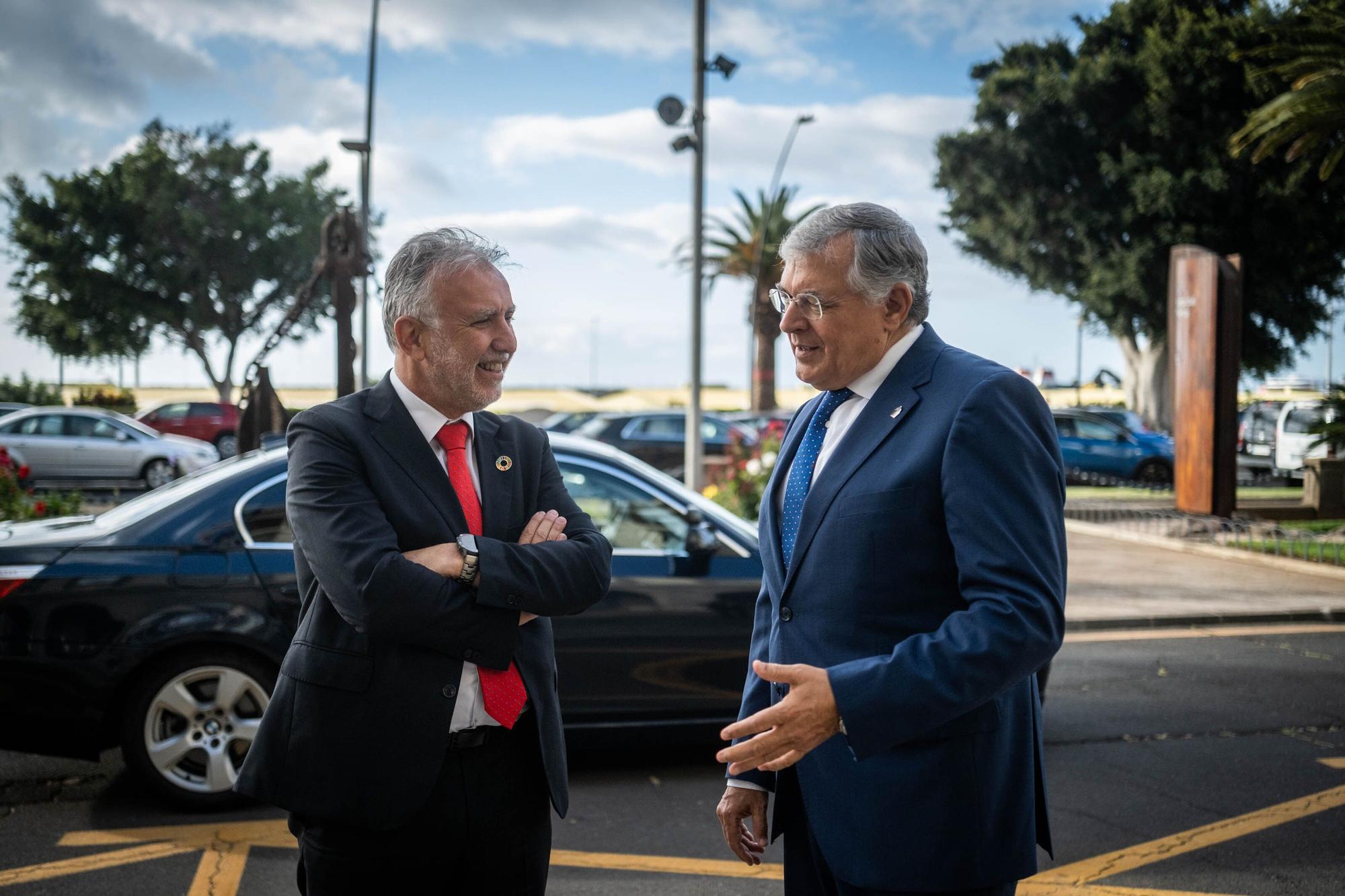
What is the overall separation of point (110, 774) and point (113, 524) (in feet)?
4.04

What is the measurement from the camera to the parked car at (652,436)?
20031 mm

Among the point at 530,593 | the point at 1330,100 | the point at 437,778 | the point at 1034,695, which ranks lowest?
the point at 437,778

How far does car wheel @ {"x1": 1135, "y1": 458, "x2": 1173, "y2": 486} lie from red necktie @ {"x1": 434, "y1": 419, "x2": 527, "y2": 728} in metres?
24.0

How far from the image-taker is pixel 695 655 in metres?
5.21

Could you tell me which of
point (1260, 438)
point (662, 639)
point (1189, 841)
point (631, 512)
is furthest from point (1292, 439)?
point (662, 639)

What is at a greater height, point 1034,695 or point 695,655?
point 1034,695

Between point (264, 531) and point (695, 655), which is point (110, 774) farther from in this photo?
point (695, 655)

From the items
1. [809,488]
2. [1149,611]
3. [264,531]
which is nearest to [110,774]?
[264,531]

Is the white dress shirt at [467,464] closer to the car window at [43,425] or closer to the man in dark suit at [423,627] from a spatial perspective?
the man in dark suit at [423,627]

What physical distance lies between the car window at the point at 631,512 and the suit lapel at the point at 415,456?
3.02m

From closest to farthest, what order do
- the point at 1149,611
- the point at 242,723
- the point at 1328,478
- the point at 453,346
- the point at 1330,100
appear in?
1. the point at 453,346
2. the point at 242,723
3. the point at 1149,611
4. the point at 1330,100
5. the point at 1328,478

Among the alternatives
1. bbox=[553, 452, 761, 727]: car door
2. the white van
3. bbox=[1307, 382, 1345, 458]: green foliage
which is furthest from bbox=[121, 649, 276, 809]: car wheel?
the white van

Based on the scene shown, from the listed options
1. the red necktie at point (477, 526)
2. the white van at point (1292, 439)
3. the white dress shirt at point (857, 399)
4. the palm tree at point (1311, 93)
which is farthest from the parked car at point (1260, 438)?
the red necktie at point (477, 526)

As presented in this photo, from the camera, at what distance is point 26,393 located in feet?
137
